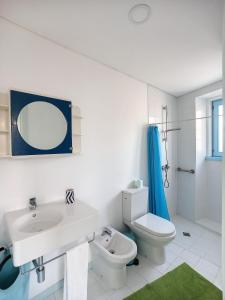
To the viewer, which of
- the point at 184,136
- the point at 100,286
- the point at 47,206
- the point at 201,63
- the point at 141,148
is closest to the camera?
the point at 47,206

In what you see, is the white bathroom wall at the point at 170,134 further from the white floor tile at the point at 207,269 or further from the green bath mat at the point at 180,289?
the green bath mat at the point at 180,289

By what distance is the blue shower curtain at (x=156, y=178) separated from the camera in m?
2.36

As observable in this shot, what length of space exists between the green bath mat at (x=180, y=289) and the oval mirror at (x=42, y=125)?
5.23 feet

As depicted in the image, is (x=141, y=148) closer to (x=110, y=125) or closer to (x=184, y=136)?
(x=110, y=125)

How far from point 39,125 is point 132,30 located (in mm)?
1155

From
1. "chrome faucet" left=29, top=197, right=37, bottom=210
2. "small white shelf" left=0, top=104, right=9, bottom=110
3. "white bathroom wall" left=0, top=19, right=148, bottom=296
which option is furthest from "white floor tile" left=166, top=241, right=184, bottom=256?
"small white shelf" left=0, top=104, right=9, bottom=110

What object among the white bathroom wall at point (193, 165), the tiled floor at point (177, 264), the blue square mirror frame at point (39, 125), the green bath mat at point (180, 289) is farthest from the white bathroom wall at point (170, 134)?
the blue square mirror frame at point (39, 125)

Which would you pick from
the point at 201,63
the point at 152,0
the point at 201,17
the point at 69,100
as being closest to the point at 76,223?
the point at 69,100

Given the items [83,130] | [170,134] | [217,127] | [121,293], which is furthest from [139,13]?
[121,293]

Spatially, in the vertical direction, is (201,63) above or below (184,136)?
above

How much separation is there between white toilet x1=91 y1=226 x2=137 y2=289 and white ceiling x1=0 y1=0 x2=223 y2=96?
1960 millimetres

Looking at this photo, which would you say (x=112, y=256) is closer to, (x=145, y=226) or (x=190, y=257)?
(x=145, y=226)

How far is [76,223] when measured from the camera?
1.21 m

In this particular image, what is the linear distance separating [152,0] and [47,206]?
5.84 feet
